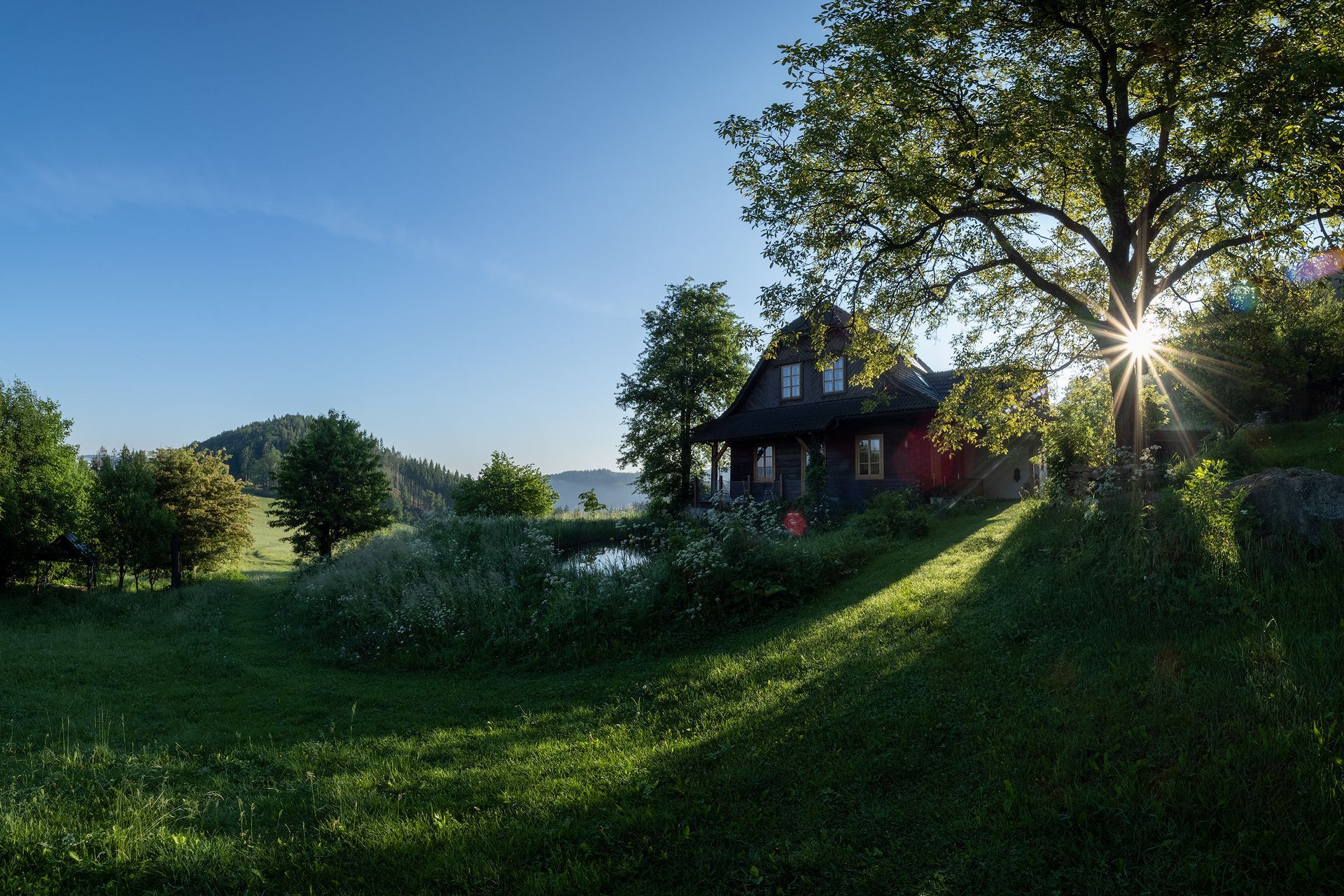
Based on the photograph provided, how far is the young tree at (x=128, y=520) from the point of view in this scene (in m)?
20.7

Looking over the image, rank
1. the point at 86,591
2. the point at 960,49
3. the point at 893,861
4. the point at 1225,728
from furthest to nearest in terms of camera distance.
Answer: the point at 86,591
the point at 960,49
the point at 1225,728
the point at 893,861

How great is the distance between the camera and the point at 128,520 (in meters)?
20.8

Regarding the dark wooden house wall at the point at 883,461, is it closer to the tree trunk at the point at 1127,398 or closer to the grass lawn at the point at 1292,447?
the grass lawn at the point at 1292,447

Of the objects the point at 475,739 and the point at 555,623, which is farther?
the point at 555,623

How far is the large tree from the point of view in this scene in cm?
859

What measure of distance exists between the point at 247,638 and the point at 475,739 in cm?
1034

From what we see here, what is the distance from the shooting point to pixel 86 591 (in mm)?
20266

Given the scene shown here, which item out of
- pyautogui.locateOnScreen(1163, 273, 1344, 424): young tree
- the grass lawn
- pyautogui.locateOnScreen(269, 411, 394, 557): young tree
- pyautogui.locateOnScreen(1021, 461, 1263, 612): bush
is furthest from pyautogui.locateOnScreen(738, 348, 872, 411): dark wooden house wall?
pyautogui.locateOnScreen(1021, 461, 1263, 612): bush

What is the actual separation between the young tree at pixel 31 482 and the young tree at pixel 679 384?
20.1 metres

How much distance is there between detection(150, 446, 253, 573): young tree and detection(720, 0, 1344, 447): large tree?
25.1m

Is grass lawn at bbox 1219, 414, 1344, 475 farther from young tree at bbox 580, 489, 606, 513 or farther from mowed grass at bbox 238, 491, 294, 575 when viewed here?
mowed grass at bbox 238, 491, 294, 575

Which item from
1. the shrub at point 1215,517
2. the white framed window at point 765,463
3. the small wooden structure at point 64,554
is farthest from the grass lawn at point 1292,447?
the small wooden structure at point 64,554

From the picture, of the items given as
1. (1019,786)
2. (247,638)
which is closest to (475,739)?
(1019,786)

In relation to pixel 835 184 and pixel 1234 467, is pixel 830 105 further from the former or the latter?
pixel 1234 467
